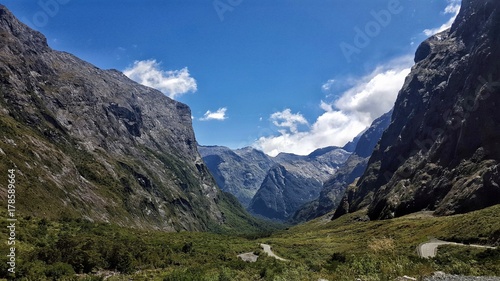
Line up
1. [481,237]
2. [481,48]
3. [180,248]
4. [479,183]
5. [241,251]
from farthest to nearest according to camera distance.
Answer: [481,48]
[479,183]
[241,251]
[180,248]
[481,237]

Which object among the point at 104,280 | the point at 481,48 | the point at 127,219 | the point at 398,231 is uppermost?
the point at 481,48

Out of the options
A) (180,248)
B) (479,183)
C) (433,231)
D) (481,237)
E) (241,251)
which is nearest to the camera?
(481,237)

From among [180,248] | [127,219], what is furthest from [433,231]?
[127,219]

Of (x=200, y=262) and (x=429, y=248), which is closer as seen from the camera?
(x=200, y=262)

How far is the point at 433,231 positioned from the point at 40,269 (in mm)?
98628

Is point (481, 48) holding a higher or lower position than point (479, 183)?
higher

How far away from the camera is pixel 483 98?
16612 cm

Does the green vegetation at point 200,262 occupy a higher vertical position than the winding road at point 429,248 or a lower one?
higher

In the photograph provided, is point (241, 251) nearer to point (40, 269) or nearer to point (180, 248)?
point (180, 248)

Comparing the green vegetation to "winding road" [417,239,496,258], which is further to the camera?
"winding road" [417,239,496,258]

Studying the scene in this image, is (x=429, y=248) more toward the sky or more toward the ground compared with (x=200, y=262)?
more toward the ground

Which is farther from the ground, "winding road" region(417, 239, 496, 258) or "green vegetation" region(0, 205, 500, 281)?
"green vegetation" region(0, 205, 500, 281)

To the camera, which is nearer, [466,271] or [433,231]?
[466,271]

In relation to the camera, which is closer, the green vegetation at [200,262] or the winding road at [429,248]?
the green vegetation at [200,262]
